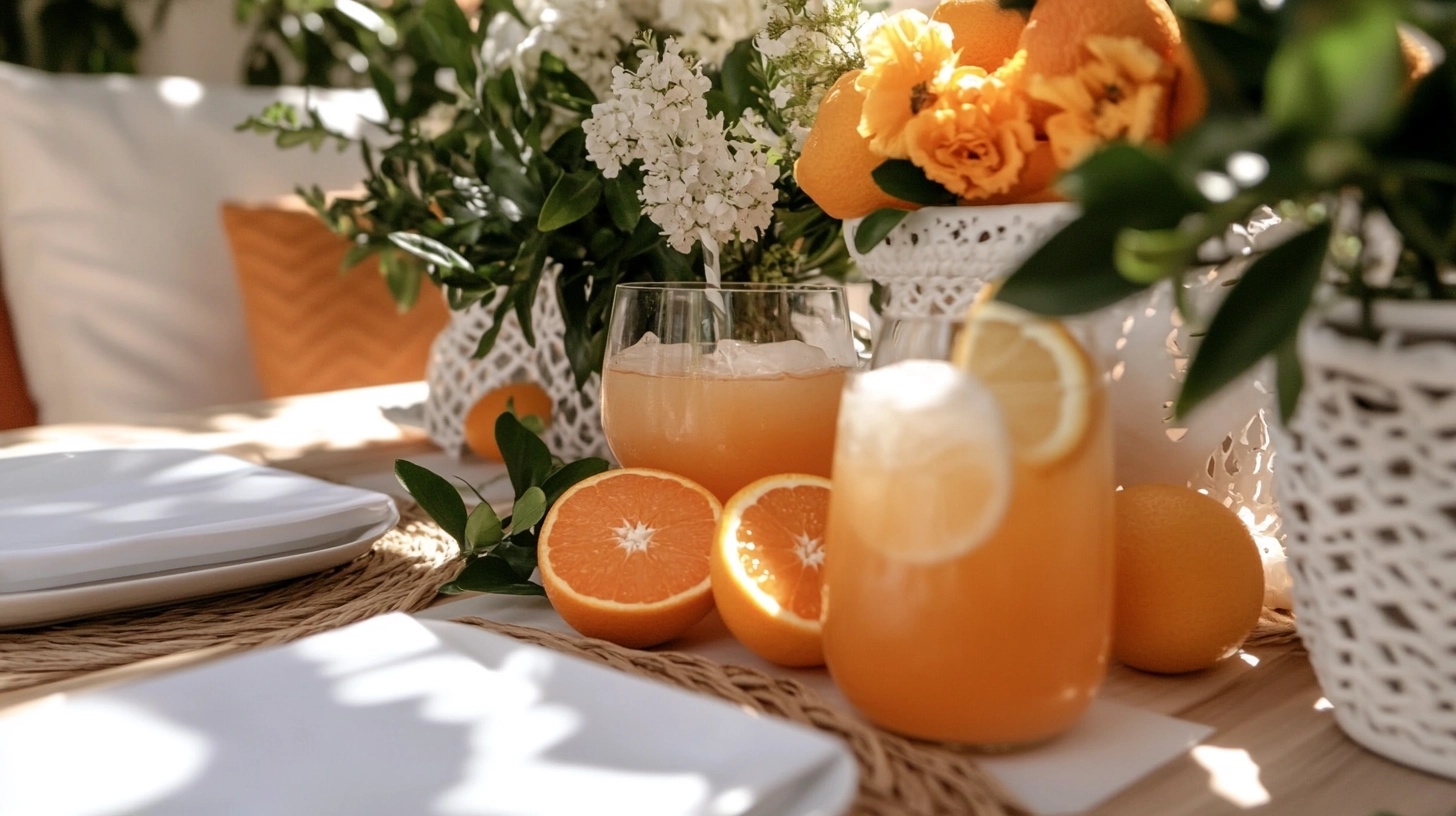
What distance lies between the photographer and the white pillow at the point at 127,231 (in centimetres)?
200

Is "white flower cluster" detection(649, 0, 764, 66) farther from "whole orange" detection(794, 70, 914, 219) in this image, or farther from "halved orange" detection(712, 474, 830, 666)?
"halved orange" detection(712, 474, 830, 666)

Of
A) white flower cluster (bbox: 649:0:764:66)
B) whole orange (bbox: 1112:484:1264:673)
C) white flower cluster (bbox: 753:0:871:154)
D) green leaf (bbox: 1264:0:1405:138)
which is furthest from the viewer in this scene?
white flower cluster (bbox: 649:0:764:66)

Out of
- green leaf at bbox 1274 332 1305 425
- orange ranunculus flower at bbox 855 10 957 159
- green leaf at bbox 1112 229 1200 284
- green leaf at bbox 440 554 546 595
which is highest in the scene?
orange ranunculus flower at bbox 855 10 957 159

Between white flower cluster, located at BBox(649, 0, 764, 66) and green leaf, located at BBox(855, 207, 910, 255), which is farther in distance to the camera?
white flower cluster, located at BBox(649, 0, 764, 66)

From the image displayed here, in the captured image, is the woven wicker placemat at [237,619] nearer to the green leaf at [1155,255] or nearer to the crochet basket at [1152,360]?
the crochet basket at [1152,360]

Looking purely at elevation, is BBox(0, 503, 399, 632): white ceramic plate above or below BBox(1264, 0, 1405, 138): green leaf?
below

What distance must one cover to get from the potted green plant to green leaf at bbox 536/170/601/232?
1.62 ft

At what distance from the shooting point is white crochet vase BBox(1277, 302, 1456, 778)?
446 mm

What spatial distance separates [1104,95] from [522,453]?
1.33 ft

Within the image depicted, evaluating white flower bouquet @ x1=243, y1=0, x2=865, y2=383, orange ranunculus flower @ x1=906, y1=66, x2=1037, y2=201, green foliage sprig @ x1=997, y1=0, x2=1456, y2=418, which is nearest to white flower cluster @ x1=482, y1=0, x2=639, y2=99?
white flower bouquet @ x1=243, y1=0, x2=865, y2=383

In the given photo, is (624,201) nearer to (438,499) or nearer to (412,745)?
(438,499)

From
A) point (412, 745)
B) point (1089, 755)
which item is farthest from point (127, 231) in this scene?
point (1089, 755)

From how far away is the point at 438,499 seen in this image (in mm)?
717

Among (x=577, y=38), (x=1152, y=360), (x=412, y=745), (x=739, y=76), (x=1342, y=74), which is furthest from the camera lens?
(x=577, y=38)
